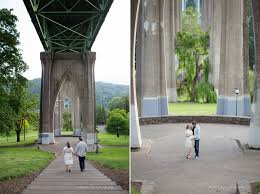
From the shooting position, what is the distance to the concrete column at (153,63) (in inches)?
891

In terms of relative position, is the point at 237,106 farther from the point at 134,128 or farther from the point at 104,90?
the point at 104,90

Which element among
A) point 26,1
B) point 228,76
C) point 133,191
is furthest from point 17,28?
point 228,76

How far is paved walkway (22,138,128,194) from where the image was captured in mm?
3279

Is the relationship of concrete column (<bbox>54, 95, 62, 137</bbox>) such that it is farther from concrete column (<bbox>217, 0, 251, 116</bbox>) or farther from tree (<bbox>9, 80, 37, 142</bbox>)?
concrete column (<bbox>217, 0, 251, 116</bbox>)

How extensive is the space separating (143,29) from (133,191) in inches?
686

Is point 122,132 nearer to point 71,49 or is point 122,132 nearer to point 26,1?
point 71,49

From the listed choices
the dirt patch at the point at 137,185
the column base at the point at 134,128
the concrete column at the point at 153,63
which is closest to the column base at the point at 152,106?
the concrete column at the point at 153,63

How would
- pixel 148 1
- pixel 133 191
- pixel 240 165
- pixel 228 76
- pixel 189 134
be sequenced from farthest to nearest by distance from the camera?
pixel 148 1
pixel 228 76
pixel 189 134
pixel 240 165
pixel 133 191

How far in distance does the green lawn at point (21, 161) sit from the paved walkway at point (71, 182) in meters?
0.08

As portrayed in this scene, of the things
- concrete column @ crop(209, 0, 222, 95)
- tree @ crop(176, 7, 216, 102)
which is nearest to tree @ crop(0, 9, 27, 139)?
tree @ crop(176, 7, 216, 102)

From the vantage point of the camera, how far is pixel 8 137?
3.31 metres

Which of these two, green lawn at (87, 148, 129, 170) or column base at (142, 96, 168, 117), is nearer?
green lawn at (87, 148, 129, 170)

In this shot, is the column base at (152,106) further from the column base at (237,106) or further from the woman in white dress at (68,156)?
the woman in white dress at (68,156)

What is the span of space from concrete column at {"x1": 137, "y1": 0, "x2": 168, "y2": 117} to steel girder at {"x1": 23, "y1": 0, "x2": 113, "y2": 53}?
1918 cm
